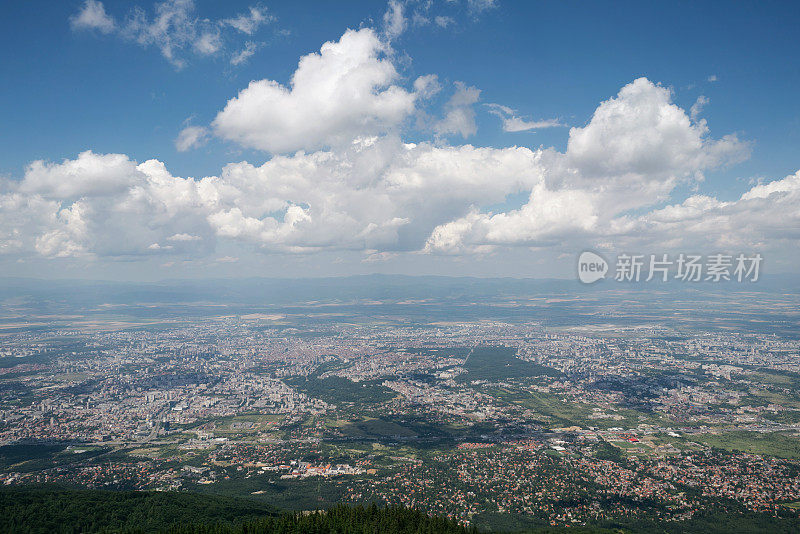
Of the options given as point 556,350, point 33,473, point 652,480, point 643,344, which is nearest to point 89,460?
point 33,473

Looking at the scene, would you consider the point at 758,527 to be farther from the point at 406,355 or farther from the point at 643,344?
the point at 643,344

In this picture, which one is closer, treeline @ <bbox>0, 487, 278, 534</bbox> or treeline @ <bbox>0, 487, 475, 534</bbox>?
treeline @ <bbox>0, 487, 475, 534</bbox>

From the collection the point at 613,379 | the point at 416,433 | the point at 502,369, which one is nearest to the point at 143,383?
the point at 416,433

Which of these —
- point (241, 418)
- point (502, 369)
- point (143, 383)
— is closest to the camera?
point (241, 418)

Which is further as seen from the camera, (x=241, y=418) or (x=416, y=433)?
(x=241, y=418)

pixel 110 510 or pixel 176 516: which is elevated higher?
pixel 110 510

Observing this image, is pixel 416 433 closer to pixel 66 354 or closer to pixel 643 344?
pixel 643 344

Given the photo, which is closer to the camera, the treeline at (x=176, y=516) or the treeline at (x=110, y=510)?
the treeline at (x=176, y=516)

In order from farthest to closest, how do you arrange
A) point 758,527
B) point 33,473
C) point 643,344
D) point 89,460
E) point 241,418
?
point 643,344 < point 241,418 < point 89,460 < point 33,473 < point 758,527

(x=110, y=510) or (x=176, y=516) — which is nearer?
(x=176, y=516)
